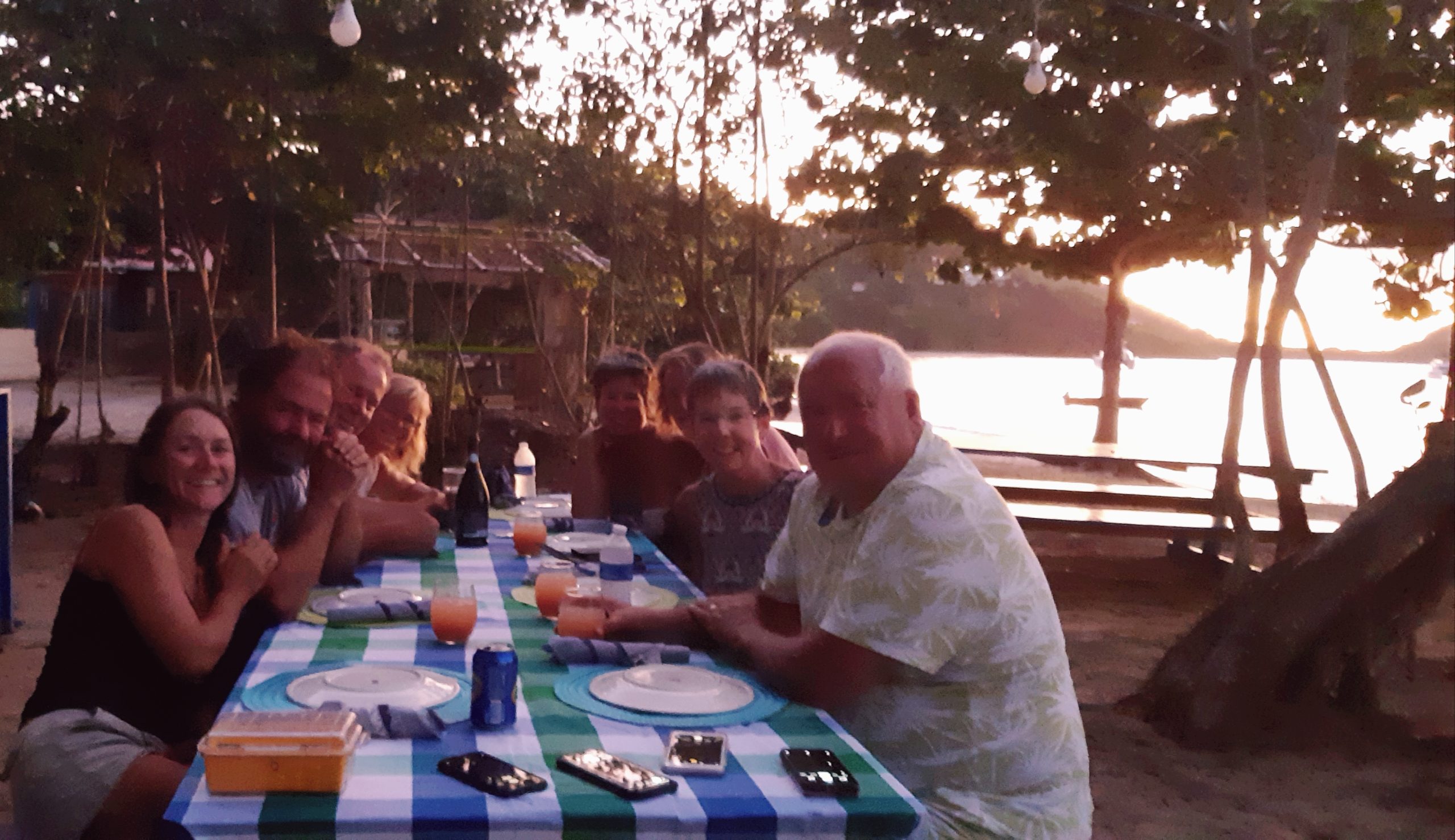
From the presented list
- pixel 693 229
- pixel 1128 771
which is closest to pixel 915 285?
pixel 693 229

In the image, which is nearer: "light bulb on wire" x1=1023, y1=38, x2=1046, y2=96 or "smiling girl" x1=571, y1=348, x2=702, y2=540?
"smiling girl" x1=571, y1=348, x2=702, y2=540

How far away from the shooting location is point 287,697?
66.1 inches

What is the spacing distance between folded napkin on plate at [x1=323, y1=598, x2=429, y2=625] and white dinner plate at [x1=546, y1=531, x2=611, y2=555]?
76cm

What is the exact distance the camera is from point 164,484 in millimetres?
2170

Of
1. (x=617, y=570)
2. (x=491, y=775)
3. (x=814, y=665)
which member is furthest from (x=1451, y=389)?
(x=491, y=775)

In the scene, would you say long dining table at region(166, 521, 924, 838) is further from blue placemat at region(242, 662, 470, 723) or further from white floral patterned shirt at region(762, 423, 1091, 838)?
white floral patterned shirt at region(762, 423, 1091, 838)

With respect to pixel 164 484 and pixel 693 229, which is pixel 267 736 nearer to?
pixel 164 484

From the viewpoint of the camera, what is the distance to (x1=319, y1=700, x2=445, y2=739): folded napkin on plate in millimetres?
1530

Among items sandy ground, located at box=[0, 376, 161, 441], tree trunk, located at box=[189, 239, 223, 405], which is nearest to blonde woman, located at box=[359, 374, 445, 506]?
tree trunk, located at box=[189, 239, 223, 405]

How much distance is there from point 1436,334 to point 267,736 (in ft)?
313

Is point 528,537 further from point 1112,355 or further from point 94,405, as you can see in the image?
point 94,405

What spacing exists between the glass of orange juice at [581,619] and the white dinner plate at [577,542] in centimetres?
76

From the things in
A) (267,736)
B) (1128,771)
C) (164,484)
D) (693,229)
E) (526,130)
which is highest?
(526,130)

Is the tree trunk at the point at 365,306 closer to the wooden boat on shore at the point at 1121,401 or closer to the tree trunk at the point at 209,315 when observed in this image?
the tree trunk at the point at 209,315
